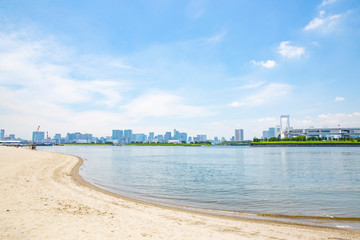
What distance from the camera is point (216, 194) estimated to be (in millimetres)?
17828

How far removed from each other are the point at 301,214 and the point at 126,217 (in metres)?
9.47

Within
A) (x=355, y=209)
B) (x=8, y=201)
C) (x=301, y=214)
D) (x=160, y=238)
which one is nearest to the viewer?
(x=160, y=238)

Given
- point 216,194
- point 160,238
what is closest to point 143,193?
point 216,194

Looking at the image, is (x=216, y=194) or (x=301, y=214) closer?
(x=301, y=214)

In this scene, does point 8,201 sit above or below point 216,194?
above

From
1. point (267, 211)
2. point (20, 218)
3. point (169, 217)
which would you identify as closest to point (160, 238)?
point (169, 217)

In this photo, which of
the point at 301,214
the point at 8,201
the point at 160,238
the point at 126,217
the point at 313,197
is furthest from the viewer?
the point at 313,197

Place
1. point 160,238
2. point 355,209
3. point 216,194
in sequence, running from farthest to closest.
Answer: point 216,194, point 355,209, point 160,238

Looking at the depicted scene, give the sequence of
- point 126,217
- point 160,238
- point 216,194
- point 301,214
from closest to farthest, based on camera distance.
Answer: point 160,238
point 126,217
point 301,214
point 216,194

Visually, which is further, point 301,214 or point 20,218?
point 301,214

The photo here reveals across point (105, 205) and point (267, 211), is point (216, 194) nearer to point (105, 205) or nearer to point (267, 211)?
point (267, 211)

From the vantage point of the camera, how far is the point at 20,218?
9.02 m

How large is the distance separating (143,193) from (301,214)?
11.3 metres

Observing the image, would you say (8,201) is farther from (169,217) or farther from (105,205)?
(169,217)
